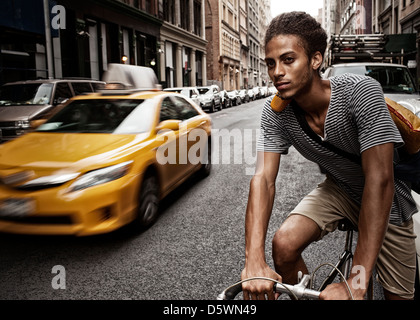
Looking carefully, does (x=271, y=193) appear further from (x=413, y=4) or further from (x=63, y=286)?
(x=413, y=4)

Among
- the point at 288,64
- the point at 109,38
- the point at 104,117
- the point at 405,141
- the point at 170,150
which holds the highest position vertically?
the point at 109,38

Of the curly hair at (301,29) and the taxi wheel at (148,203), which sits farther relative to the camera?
the taxi wheel at (148,203)

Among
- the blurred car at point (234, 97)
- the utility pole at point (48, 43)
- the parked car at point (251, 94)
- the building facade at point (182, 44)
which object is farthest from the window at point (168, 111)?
the parked car at point (251, 94)

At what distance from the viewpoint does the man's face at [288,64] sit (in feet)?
5.74

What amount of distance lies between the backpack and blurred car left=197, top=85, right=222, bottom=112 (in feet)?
76.7

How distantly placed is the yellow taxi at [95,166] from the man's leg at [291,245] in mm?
2567

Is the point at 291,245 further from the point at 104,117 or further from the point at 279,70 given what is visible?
the point at 104,117

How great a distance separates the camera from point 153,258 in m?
3.94

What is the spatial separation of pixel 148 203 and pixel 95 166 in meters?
0.90

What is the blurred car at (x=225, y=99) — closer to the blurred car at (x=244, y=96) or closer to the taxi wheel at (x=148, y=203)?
the blurred car at (x=244, y=96)

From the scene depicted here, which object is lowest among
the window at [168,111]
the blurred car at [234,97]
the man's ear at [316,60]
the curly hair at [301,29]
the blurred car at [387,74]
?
the window at [168,111]

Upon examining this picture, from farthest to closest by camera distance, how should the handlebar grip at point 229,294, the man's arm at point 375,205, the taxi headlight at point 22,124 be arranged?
the taxi headlight at point 22,124
the man's arm at point 375,205
the handlebar grip at point 229,294

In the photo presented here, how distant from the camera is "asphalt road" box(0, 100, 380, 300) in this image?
10.8ft

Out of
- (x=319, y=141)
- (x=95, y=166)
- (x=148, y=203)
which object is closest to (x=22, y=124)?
(x=148, y=203)
